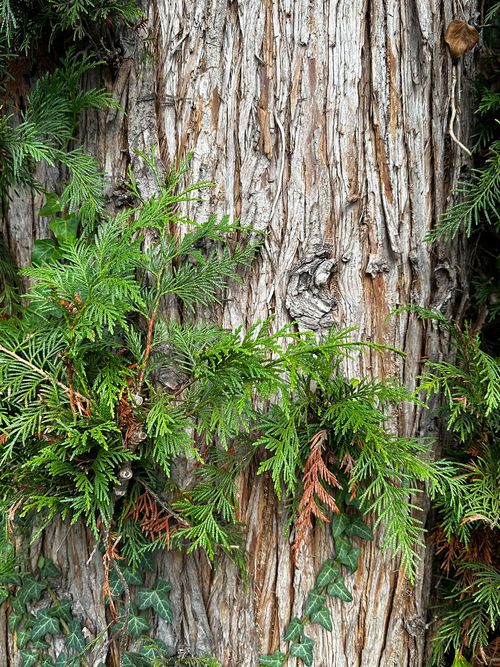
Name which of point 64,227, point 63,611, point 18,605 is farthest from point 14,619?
point 64,227

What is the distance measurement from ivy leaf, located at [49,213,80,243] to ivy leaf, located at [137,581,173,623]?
113 cm

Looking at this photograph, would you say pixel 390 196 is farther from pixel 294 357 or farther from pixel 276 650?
pixel 276 650

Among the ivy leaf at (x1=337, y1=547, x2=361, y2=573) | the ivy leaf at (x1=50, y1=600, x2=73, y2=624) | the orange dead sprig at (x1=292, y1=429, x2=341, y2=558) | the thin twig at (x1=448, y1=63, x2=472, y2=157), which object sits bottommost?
the ivy leaf at (x1=50, y1=600, x2=73, y2=624)

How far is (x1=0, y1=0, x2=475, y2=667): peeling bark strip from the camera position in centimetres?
179

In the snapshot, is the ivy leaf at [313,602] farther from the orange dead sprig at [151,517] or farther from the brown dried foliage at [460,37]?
the brown dried foliage at [460,37]

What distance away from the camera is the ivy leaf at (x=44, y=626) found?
1.92 metres

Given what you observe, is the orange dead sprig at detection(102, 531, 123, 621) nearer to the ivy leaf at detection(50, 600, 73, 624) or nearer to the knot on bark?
the ivy leaf at detection(50, 600, 73, 624)

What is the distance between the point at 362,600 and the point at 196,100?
65.3 inches

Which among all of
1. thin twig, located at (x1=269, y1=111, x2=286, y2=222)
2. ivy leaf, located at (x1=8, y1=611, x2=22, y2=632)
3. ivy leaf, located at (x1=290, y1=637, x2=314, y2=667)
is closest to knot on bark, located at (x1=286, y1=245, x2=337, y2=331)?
thin twig, located at (x1=269, y1=111, x2=286, y2=222)

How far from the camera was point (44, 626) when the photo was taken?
6.29ft

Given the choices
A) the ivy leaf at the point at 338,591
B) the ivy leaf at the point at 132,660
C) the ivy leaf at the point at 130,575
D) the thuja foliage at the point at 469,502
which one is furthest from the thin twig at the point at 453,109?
the ivy leaf at the point at 132,660

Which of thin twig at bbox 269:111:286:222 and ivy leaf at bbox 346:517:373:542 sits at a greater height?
thin twig at bbox 269:111:286:222

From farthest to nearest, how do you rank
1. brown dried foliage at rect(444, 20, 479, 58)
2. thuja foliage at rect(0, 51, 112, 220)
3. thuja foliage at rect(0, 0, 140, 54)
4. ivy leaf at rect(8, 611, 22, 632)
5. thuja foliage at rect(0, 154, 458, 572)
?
1. ivy leaf at rect(8, 611, 22, 632)
2. brown dried foliage at rect(444, 20, 479, 58)
3. thuja foliage at rect(0, 51, 112, 220)
4. thuja foliage at rect(0, 0, 140, 54)
5. thuja foliage at rect(0, 154, 458, 572)

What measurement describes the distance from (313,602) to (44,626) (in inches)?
34.4
